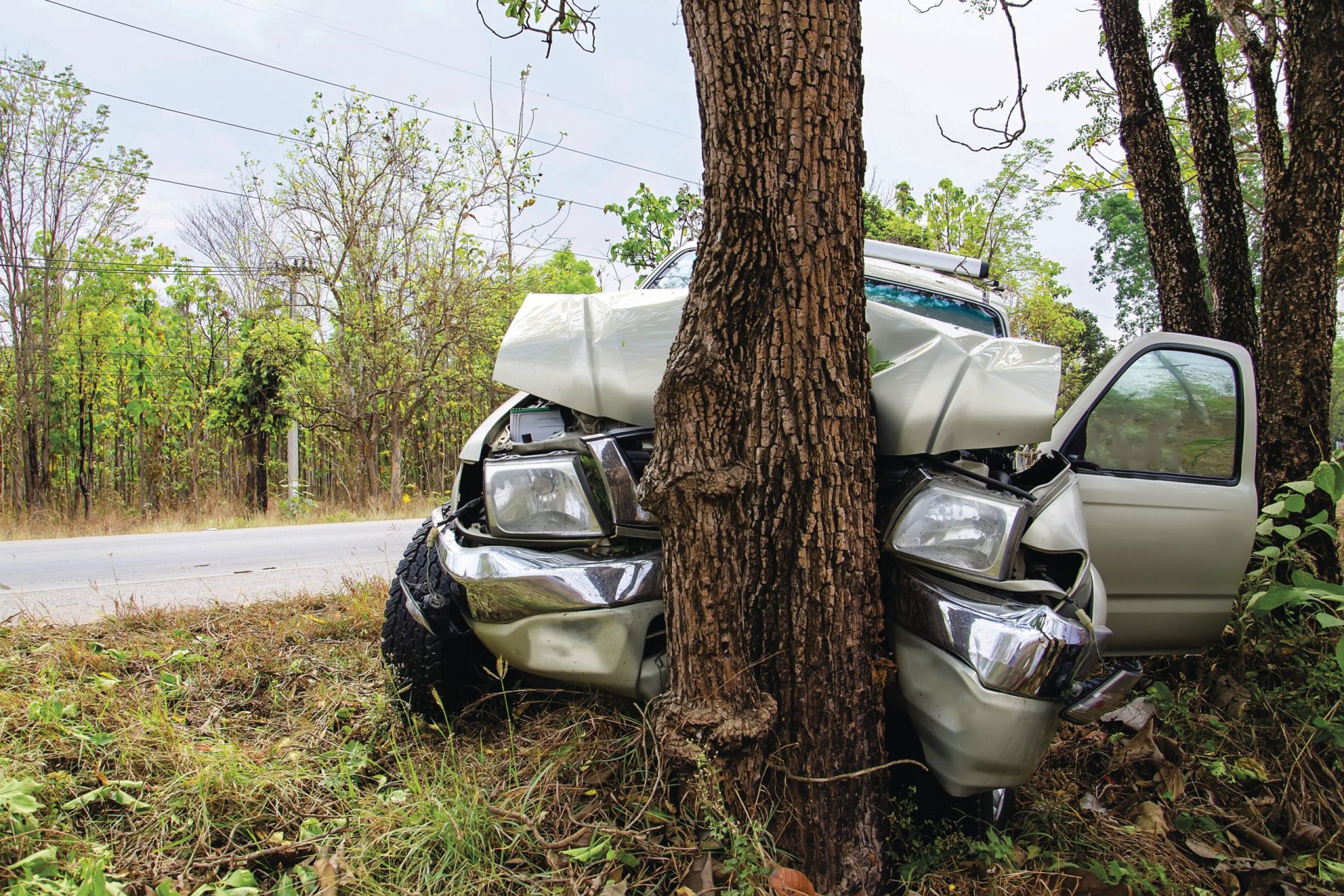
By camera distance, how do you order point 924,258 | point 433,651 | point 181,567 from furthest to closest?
1. point 181,567
2. point 924,258
3. point 433,651

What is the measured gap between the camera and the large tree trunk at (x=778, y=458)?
1.91 m

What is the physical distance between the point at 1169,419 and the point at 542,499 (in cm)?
243

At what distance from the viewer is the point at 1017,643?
5.82 ft

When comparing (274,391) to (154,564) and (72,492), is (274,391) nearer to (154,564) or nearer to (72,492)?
(72,492)

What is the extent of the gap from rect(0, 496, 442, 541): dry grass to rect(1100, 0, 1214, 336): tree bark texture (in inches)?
334

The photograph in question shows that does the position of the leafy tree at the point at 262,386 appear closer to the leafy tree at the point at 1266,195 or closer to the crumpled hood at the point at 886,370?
the crumpled hood at the point at 886,370

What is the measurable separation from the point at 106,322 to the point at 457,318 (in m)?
9.30

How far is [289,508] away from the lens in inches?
531

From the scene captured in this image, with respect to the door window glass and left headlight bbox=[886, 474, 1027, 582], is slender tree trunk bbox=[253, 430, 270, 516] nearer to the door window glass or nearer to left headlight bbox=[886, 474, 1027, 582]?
the door window glass

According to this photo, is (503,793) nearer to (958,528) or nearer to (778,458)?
(778,458)

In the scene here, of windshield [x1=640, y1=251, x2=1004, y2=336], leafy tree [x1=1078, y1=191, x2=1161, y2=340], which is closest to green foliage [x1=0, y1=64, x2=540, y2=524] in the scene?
windshield [x1=640, y1=251, x2=1004, y2=336]

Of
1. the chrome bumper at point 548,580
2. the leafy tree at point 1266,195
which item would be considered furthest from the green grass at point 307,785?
the leafy tree at point 1266,195

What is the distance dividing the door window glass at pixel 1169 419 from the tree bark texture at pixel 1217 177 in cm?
177

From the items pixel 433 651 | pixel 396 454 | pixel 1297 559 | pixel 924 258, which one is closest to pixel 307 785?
pixel 433 651
